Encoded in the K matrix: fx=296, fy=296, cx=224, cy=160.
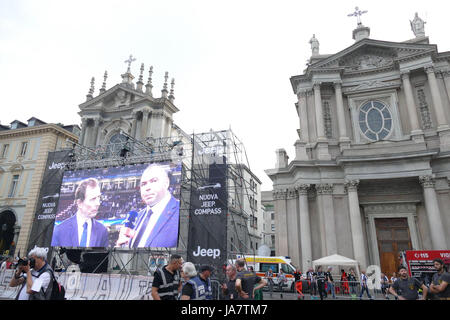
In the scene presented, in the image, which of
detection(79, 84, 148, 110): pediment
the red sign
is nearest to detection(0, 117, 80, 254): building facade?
detection(79, 84, 148, 110): pediment

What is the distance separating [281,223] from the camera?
21.2 meters

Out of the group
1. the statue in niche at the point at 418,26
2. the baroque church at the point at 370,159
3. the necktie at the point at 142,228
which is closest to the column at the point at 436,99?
the baroque church at the point at 370,159

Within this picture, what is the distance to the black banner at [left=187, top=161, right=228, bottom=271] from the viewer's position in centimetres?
1278

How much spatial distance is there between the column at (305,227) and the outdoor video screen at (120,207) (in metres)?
9.46

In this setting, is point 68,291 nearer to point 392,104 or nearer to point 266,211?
point 392,104

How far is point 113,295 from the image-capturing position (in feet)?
37.9

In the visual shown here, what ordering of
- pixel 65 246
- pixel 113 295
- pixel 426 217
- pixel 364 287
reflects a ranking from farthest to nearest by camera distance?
1. pixel 426 217
2. pixel 65 246
3. pixel 364 287
4. pixel 113 295

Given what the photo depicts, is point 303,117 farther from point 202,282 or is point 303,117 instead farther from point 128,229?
point 202,282

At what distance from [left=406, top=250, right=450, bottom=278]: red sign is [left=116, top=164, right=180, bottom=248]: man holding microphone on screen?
11.8m

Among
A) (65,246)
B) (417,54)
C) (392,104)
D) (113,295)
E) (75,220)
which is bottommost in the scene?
(113,295)

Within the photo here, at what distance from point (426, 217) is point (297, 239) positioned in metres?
8.27

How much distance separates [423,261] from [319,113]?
11752 mm

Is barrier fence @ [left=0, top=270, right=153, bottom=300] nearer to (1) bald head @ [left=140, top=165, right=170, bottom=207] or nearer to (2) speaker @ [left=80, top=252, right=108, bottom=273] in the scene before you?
(2) speaker @ [left=80, top=252, right=108, bottom=273]
